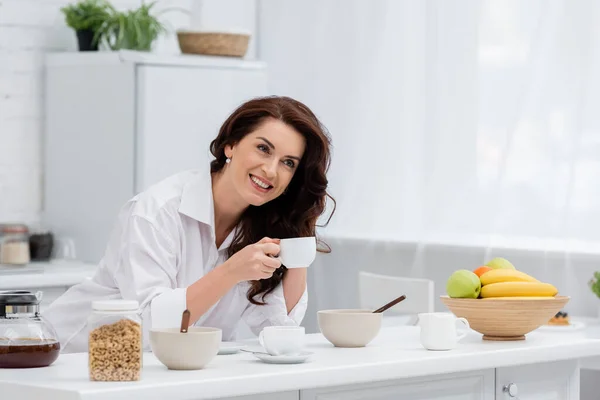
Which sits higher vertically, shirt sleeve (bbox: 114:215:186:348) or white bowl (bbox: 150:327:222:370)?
shirt sleeve (bbox: 114:215:186:348)

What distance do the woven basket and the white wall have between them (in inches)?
20.1

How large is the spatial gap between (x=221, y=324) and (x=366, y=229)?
226 centimetres

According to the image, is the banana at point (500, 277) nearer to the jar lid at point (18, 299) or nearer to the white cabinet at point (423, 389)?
the white cabinet at point (423, 389)

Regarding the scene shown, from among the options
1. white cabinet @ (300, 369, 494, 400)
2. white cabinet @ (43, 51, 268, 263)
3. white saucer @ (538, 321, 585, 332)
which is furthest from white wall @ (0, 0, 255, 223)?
white cabinet @ (300, 369, 494, 400)

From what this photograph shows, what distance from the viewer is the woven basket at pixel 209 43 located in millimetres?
4969

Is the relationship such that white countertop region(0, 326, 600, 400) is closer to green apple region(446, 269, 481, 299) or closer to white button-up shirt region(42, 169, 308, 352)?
green apple region(446, 269, 481, 299)

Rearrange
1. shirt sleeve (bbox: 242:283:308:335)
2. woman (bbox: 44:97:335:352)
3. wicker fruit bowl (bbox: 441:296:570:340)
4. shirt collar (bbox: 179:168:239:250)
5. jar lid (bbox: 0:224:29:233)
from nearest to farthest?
wicker fruit bowl (bbox: 441:296:570:340) < woman (bbox: 44:97:335:352) < shirt collar (bbox: 179:168:239:250) < shirt sleeve (bbox: 242:283:308:335) < jar lid (bbox: 0:224:29:233)

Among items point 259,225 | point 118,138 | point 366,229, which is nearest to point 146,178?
point 118,138

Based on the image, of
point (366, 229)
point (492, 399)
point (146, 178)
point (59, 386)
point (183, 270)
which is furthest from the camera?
point (366, 229)

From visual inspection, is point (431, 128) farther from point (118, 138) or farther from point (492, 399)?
point (492, 399)

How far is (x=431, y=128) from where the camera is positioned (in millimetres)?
4883

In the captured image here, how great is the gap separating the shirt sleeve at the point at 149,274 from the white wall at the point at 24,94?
7.41 ft

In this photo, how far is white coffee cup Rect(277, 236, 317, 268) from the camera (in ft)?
8.38

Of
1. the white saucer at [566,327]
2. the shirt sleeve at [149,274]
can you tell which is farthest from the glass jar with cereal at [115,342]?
the white saucer at [566,327]
